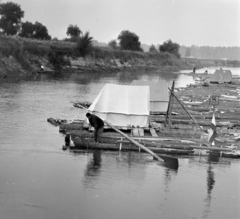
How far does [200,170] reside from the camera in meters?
20.3

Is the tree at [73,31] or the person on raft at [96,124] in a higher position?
the tree at [73,31]

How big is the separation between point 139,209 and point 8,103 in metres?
22.3

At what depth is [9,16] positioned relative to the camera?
321 feet

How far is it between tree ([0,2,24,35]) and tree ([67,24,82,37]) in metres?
17.3

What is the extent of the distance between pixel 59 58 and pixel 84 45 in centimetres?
1106

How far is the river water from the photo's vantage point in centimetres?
1553

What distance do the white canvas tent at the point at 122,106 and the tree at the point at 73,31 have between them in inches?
3572

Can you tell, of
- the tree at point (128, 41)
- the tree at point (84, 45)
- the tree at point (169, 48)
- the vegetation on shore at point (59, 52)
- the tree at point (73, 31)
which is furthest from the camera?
the tree at point (169, 48)

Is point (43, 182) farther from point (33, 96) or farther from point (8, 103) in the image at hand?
Result: point (33, 96)

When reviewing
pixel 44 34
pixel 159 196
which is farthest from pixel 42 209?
pixel 44 34

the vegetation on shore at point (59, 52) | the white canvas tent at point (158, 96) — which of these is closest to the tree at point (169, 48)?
the vegetation on shore at point (59, 52)

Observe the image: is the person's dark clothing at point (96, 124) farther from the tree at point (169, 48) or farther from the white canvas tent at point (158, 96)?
the tree at point (169, 48)

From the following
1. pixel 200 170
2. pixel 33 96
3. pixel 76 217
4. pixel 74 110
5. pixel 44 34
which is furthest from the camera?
pixel 44 34

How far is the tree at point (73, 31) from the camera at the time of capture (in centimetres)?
11469
